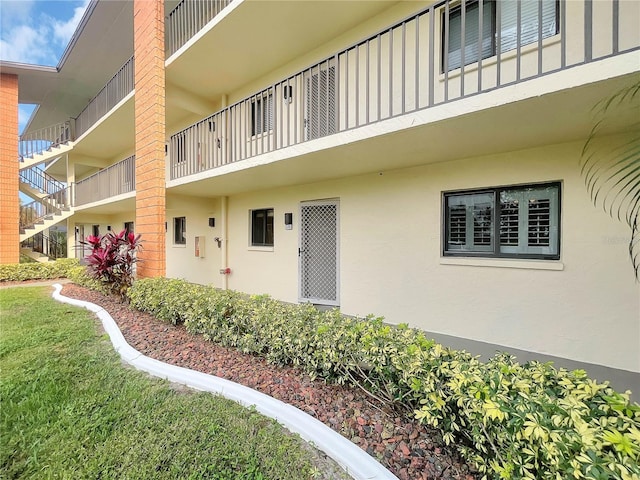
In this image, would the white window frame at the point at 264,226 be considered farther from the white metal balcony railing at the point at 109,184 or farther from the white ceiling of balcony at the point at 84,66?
the white ceiling of balcony at the point at 84,66

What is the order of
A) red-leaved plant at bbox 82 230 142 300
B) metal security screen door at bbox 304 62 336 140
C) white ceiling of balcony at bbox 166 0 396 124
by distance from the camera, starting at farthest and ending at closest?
1. red-leaved plant at bbox 82 230 142 300
2. metal security screen door at bbox 304 62 336 140
3. white ceiling of balcony at bbox 166 0 396 124

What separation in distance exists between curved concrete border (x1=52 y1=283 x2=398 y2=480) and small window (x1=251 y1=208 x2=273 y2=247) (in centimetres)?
436

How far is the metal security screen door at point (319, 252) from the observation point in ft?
21.7

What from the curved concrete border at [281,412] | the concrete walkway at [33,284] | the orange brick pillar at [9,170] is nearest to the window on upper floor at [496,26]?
the curved concrete border at [281,412]

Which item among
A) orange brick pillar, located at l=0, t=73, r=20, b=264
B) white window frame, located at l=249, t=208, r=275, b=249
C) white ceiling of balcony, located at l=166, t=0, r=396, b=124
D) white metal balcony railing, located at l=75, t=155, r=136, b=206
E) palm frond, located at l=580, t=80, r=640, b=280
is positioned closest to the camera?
palm frond, located at l=580, t=80, r=640, b=280

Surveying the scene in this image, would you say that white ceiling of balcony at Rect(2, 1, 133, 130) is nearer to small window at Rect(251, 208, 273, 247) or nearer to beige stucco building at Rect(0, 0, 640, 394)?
beige stucco building at Rect(0, 0, 640, 394)

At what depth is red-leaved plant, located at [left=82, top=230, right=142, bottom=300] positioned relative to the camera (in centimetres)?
704

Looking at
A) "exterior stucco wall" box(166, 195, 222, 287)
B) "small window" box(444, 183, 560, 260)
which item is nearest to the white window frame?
"exterior stucco wall" box(166, 195, 222, 287)

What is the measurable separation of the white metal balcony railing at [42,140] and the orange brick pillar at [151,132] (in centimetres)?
935

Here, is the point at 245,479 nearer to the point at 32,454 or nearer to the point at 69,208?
the point at 32,454

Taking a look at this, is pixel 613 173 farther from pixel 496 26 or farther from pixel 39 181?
pixel 39 181

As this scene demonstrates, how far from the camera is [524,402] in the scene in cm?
174

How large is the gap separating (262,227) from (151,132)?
3.62 m

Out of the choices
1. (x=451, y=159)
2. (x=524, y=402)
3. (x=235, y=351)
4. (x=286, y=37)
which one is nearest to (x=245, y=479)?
(x=524, y=402)
